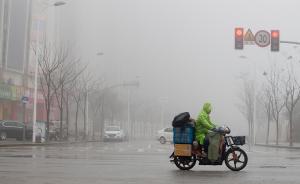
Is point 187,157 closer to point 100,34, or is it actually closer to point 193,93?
point 100,34

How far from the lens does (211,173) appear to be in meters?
13.5

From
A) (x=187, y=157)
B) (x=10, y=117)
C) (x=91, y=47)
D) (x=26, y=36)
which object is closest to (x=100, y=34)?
(x=91, y=47)

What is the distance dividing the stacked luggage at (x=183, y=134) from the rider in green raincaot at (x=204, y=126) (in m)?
0.15

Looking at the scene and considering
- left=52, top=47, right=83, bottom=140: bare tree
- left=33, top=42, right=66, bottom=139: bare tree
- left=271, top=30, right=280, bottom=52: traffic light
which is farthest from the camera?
left=52, top=47, right=83, bottom=140: bare tree

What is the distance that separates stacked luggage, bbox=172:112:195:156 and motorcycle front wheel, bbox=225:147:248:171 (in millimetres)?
979

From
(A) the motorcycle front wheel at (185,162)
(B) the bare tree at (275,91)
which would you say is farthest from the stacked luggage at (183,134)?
(B) the bare tree at (275,91)

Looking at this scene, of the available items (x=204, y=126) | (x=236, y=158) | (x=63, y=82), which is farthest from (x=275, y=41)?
(x=63, y=82)

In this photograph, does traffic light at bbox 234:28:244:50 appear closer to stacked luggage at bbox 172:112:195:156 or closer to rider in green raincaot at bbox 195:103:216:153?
rider in green raincaot at bbox 195:103:216:153

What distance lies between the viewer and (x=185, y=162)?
1477 centimetres

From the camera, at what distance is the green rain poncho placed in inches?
565

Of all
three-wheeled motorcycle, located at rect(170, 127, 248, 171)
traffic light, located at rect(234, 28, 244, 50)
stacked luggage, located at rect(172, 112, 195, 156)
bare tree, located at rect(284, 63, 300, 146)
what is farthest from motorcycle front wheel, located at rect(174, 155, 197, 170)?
bare tree, located at rect(284, 63, 300, 146)

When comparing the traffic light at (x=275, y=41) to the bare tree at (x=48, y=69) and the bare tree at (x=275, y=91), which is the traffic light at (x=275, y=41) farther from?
the bare tree at (x=275, y=91)

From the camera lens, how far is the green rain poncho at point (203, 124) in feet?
47.1

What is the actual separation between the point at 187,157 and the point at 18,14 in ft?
164
